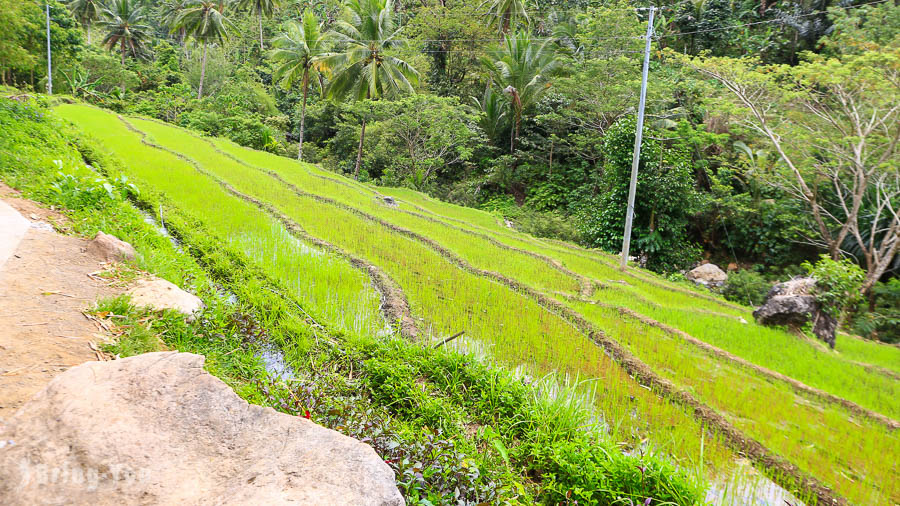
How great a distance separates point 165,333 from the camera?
3359 millimetres

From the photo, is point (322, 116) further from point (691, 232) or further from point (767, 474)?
point (767, 474)

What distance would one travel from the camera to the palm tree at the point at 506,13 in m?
20.0

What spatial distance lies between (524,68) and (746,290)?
41.2 feet

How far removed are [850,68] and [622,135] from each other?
476 centimetres

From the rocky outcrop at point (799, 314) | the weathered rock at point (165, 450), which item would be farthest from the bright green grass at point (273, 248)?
the rocky outcrop at point (799, 314)

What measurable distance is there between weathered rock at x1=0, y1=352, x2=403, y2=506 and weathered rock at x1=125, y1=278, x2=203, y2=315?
64.0 inches

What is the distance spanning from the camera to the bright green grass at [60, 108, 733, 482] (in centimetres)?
316

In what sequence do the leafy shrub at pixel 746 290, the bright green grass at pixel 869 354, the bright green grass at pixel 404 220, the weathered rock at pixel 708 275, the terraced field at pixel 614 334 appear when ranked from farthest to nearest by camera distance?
the weathered rock at pixel 708 275
the leafy shrub at pixel 746 290
the bright green grass at pixel 404 220
the bright green grass at pixel 869 354
the terraced field at pixel 614 334

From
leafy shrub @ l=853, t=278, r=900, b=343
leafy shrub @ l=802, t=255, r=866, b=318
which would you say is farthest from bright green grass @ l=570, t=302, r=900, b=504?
leafy shrub @ l=853, t=278, r=900, b=343

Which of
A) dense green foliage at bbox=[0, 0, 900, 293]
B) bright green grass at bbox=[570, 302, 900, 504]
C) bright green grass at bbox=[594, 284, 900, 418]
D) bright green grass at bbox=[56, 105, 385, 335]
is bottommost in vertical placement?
bright green grass at bbox=[594, 284, 900, 418]

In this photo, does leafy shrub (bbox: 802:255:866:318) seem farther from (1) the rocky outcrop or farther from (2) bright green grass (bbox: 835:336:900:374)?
(2) bright green grass (bbox: 835:336:900:374)

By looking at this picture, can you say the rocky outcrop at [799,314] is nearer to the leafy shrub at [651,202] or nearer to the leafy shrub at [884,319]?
the leafy shrub at [884,319]

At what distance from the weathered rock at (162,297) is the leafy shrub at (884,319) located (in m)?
11.6

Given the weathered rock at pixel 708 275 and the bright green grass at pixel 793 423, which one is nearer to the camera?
the bright green grass at pixel 793 423
